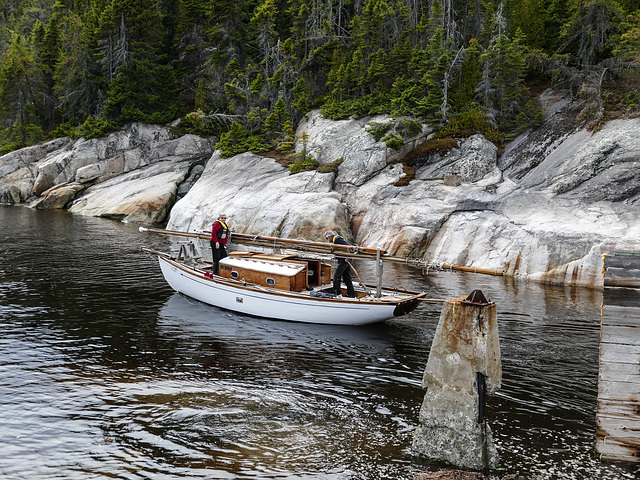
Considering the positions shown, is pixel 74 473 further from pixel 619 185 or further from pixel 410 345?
pixel 619 185

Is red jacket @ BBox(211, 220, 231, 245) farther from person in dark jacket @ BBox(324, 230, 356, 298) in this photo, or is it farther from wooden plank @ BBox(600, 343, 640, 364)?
wooden plank @ BBox(600, 343, 640, 364)

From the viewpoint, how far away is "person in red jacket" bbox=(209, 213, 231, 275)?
63.5 feet

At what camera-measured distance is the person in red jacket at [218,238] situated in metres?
19.3

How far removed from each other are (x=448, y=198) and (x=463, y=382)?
22.0 m

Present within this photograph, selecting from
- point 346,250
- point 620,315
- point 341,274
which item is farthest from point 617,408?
point 341,274

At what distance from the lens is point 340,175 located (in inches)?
1391

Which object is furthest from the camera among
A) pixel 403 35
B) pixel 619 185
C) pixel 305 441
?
pixel 403 35

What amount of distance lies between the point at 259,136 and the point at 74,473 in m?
37.5

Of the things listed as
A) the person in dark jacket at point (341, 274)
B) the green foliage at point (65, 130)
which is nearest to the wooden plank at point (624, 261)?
the person in dark jacket at point (341, 274)

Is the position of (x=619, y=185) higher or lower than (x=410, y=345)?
higher

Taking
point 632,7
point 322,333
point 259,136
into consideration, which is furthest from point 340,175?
point 632,7

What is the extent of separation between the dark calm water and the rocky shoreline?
12.5ft

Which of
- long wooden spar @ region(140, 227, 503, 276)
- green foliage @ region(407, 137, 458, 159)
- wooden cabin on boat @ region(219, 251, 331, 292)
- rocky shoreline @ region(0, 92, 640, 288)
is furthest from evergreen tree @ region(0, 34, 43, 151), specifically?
long wooden spar @ region(140, 227, 503, 276)

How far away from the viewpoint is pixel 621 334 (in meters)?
7.85
